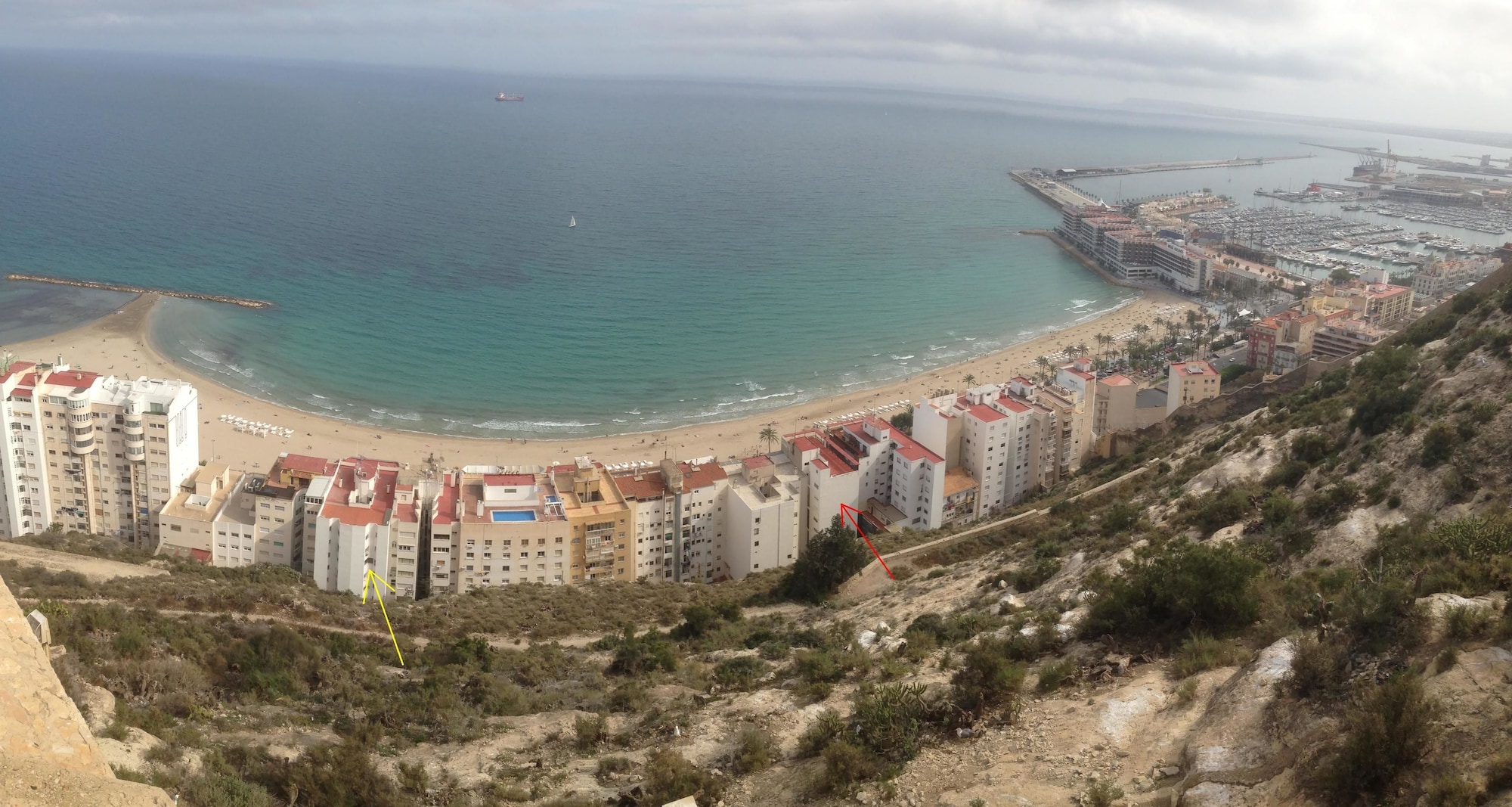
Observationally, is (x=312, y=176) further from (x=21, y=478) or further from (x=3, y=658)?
(x=3, y=658)

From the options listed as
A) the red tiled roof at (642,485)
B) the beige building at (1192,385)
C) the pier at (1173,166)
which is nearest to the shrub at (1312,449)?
the red tiled roof at (642,485)

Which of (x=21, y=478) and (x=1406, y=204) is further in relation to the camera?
(x=1406, y=204)

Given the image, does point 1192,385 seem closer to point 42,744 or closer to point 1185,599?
point 1185,599

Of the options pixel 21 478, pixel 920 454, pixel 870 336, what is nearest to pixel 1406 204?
pixel 870 336

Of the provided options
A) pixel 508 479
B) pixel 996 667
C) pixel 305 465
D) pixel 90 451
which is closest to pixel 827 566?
pixel 508 479

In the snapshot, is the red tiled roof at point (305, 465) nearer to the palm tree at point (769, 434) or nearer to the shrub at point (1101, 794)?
the palm tree at point (769, 434)
